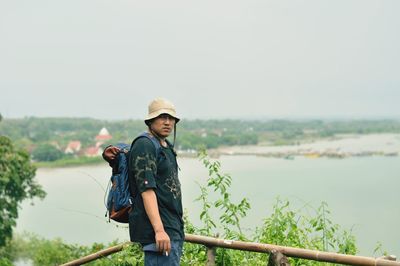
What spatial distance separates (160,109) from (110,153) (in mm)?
294

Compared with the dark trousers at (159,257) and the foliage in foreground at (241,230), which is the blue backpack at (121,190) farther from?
the foliage in foreground at (241,230)

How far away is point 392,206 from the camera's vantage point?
28.1 m

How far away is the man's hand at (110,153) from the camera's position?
2.56 meters

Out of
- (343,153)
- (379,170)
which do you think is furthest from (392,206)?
(343,153)

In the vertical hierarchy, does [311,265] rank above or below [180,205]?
below

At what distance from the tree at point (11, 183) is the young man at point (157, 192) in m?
16.4

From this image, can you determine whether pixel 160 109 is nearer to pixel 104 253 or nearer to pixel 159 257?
pixel 159 257

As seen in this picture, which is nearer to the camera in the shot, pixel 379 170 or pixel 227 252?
pixel 227 252

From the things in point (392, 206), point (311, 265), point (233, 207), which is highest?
point (233, 207)

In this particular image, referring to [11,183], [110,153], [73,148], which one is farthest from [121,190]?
[73,148]

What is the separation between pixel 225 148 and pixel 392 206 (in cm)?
5775

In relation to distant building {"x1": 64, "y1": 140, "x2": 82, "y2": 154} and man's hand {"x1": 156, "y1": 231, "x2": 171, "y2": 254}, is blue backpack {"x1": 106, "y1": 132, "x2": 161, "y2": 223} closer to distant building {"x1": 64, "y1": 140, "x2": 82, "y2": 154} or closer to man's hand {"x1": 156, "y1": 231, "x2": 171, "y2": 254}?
man's hand {"x1": 156, "y1": 231, "x2": 171, "y2": 254}

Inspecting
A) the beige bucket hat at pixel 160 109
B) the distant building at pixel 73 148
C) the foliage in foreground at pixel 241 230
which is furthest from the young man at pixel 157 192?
the distant building at pixel 73 148

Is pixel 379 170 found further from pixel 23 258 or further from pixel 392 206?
pixel 23 258
